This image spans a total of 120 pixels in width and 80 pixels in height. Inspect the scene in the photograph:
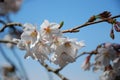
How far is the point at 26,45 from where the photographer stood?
5.66 ft

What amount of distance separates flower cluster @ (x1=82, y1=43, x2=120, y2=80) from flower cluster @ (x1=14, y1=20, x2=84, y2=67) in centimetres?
32

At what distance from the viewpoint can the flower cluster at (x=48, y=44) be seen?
Answer: 166 cm

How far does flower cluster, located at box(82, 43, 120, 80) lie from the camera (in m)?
2.04

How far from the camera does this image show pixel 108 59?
211 centimetres

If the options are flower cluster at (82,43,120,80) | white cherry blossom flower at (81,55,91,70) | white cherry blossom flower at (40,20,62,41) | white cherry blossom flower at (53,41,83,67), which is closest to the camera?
white cherry blossom flower at (40,20,62,41)

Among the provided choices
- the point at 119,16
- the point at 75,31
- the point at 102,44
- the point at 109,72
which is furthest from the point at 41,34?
the point at 109,72

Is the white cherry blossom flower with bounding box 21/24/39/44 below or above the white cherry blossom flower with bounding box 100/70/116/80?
above

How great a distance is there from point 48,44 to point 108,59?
0.65m

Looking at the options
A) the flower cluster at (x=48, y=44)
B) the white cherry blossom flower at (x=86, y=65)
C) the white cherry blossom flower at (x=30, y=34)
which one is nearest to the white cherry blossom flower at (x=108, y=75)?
the white cherry blossom flower at (x=86, y=65)

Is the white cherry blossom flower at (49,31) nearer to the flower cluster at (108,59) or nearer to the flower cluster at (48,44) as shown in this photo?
the flower cluster at (48,44)

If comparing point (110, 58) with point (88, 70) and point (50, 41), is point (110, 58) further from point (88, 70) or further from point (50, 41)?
point (50, 41)

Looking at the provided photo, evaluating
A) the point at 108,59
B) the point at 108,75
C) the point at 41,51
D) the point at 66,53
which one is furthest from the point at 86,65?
the point at 41,51

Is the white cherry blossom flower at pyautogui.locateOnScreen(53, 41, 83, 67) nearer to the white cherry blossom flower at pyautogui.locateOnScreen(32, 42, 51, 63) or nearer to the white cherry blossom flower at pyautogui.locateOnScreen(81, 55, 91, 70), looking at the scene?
the white cherry blossom flower at pyautogui.locateOnScreen(32, 42, 51, 63)

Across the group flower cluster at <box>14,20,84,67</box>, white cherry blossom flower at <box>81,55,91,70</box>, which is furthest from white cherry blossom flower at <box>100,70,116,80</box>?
flower cluster at <box>14,20,84,67</box>
